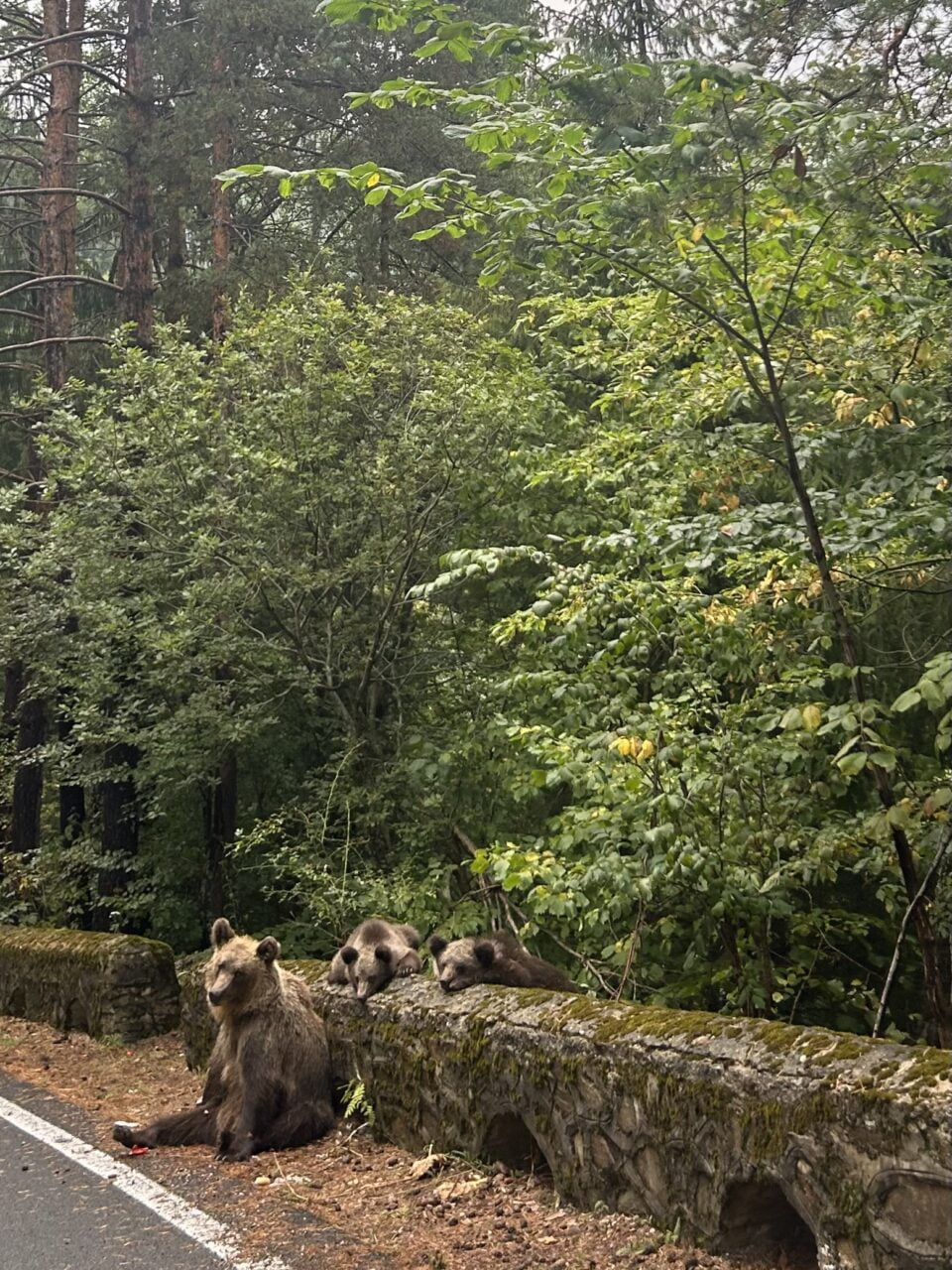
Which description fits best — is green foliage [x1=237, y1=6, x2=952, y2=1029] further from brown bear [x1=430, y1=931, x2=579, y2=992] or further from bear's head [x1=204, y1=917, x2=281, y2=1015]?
bear's head [x1=204, y1=917, x2=281, y2=1015]

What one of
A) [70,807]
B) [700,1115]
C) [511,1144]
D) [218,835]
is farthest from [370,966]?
[70,807]

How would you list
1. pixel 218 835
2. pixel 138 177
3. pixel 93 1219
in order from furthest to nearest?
pixel 138 177 → pixel 218 835 → pixel 93 1219

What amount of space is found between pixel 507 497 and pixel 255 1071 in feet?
23.4

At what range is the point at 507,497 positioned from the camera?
13336mm

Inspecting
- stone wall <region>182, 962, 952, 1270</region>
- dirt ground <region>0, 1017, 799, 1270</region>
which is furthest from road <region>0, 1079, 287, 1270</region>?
stone wall <region>182, 962, 952, 1270</region>

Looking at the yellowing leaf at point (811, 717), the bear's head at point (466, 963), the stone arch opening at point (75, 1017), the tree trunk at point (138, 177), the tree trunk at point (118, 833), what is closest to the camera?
the yellowing leaf at point (811, 717)

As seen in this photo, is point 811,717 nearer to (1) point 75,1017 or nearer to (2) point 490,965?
(2) point 490,965

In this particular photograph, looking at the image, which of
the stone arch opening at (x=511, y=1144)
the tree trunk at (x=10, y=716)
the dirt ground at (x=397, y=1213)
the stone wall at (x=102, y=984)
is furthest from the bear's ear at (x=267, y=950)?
the tree trunk at (x=10, y=716)

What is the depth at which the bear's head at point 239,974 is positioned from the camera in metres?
8.02

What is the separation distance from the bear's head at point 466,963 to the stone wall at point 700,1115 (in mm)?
254

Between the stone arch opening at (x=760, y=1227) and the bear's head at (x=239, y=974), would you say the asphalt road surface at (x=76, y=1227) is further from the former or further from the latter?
the stone arch opening at (x=760, y=1227)

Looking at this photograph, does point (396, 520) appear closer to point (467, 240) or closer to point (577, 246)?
point (577, 246)

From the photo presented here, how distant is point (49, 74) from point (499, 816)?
14968 millimetres

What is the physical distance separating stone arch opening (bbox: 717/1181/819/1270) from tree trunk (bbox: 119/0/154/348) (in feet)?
48.2
